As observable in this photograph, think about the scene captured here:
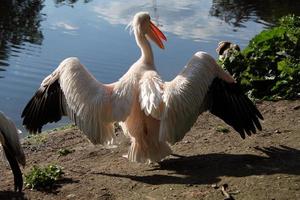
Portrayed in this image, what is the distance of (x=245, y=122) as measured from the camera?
21.4 ft

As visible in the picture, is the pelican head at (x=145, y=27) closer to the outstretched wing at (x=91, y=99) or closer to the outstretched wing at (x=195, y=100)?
the outstretched wing at (x=91, y=99)

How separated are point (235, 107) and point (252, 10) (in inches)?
659

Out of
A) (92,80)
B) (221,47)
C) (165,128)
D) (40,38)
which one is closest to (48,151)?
(92,80)

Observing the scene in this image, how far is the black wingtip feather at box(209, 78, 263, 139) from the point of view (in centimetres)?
649

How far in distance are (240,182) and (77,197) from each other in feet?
5.14

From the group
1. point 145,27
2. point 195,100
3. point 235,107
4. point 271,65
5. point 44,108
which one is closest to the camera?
point 195,100

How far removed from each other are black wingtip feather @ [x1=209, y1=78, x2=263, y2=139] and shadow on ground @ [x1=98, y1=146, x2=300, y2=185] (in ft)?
A: 0.98

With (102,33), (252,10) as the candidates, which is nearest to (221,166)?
(102,33)

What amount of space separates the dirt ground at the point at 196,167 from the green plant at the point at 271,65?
40 centimetres

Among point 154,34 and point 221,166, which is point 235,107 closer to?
point 221,166

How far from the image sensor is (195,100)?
20.1ft

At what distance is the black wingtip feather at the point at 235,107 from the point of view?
255 inches

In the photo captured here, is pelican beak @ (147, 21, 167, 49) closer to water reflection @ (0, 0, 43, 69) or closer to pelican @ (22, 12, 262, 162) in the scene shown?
pelican @ (22, 12, 262, 162)

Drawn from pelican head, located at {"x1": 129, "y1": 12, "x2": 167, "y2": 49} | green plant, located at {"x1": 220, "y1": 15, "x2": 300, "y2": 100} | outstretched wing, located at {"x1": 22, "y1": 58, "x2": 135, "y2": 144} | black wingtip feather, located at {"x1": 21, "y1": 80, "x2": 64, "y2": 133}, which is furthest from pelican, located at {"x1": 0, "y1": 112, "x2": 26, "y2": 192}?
green plant, located at {"x1": 220, "y1": 15, "x2": 300, "y2": 100}
